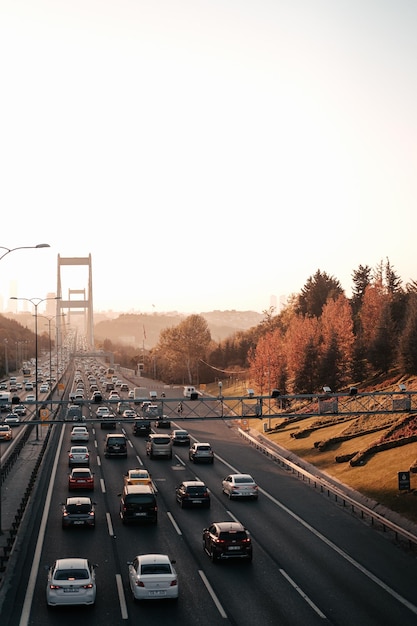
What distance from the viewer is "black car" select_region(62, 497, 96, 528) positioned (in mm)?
38188

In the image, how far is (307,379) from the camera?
91875mm

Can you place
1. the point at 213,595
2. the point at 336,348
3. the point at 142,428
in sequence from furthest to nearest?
the point at 336,348 → the point at 142,428 → the point at 213,595

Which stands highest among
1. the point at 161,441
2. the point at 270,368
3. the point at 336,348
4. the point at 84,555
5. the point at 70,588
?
the point at 336,348

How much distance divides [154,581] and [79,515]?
1202cm

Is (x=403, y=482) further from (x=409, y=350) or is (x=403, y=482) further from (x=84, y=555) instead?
(x=409, y=350)

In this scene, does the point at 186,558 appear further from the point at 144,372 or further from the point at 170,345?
the point at 144,372

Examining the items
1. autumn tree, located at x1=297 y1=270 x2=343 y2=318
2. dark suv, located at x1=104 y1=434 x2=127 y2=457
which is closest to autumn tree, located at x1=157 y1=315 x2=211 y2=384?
autumn tree, located at x1=297 y1=270 x2=343 y2=318

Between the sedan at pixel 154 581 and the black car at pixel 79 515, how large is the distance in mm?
11205

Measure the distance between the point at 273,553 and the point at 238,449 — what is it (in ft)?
120

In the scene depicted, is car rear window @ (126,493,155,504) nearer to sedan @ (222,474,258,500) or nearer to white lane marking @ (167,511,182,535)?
white lane marking @ (167,511,182,535)

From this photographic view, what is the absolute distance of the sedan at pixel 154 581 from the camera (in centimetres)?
2698

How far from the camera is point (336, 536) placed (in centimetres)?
3794

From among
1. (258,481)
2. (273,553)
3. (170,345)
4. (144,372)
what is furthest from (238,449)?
(144,372)

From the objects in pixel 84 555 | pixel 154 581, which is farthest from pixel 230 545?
pixel 84 555
